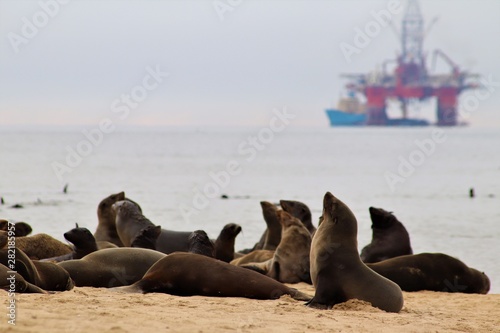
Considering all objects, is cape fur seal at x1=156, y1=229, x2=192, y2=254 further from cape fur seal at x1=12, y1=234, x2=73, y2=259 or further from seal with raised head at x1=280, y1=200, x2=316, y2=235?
seal with raised head at x1=280, y1=200, x2=316, y2=235

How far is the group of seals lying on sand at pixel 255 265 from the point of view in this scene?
6895mm

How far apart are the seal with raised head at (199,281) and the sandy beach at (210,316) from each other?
19 cm

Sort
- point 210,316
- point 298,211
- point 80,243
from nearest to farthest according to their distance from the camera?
point 210,316, point 80,243, point 298,211

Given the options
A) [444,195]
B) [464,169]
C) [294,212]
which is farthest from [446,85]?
[294,212]

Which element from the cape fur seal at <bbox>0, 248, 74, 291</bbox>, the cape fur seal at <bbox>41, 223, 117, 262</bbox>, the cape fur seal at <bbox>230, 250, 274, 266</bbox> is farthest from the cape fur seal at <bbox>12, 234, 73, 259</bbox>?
the cape fur seal at <bbox>0, 248, 74, 291</bbox>

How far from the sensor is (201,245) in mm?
9594

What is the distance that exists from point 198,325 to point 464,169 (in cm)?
4940

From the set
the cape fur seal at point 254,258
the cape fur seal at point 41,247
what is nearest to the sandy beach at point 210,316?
the cape fur seal at point 41,247

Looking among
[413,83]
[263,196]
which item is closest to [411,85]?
[413,83]

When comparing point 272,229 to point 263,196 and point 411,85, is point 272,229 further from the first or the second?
point 411,85

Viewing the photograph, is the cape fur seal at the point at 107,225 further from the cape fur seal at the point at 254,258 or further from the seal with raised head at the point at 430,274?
the seal with raised head at the point at 430,274

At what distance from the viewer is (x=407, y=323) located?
20.1 feet

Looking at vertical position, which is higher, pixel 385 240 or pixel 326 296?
pixel 385 240

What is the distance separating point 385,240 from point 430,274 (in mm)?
1280
